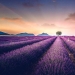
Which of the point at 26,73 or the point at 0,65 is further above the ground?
the point at 0,65

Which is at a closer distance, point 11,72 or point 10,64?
point 11,72

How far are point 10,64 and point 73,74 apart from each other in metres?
1.99

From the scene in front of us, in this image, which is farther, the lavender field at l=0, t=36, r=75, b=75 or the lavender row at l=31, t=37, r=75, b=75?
the lavender field at l=0, t=36, r=75, b=75

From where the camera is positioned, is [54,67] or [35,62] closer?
[54,67]

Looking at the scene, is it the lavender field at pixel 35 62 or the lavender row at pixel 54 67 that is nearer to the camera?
the lavender row at pixel 54 67

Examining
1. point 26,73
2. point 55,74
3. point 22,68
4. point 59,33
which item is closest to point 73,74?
point 55,74

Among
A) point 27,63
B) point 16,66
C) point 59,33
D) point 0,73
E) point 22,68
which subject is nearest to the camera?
point 0,73

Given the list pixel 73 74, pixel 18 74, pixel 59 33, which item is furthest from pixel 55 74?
pixel 59 33

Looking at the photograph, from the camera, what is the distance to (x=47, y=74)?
3713 mm

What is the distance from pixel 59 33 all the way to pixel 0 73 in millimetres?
133525

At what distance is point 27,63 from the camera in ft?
18.6

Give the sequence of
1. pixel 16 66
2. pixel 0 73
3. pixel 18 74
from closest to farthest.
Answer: pixel 0 73 < pixel 18 74 < pixel 16 66

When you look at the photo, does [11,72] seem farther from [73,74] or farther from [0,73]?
[73,74]

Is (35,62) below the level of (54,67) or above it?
below
